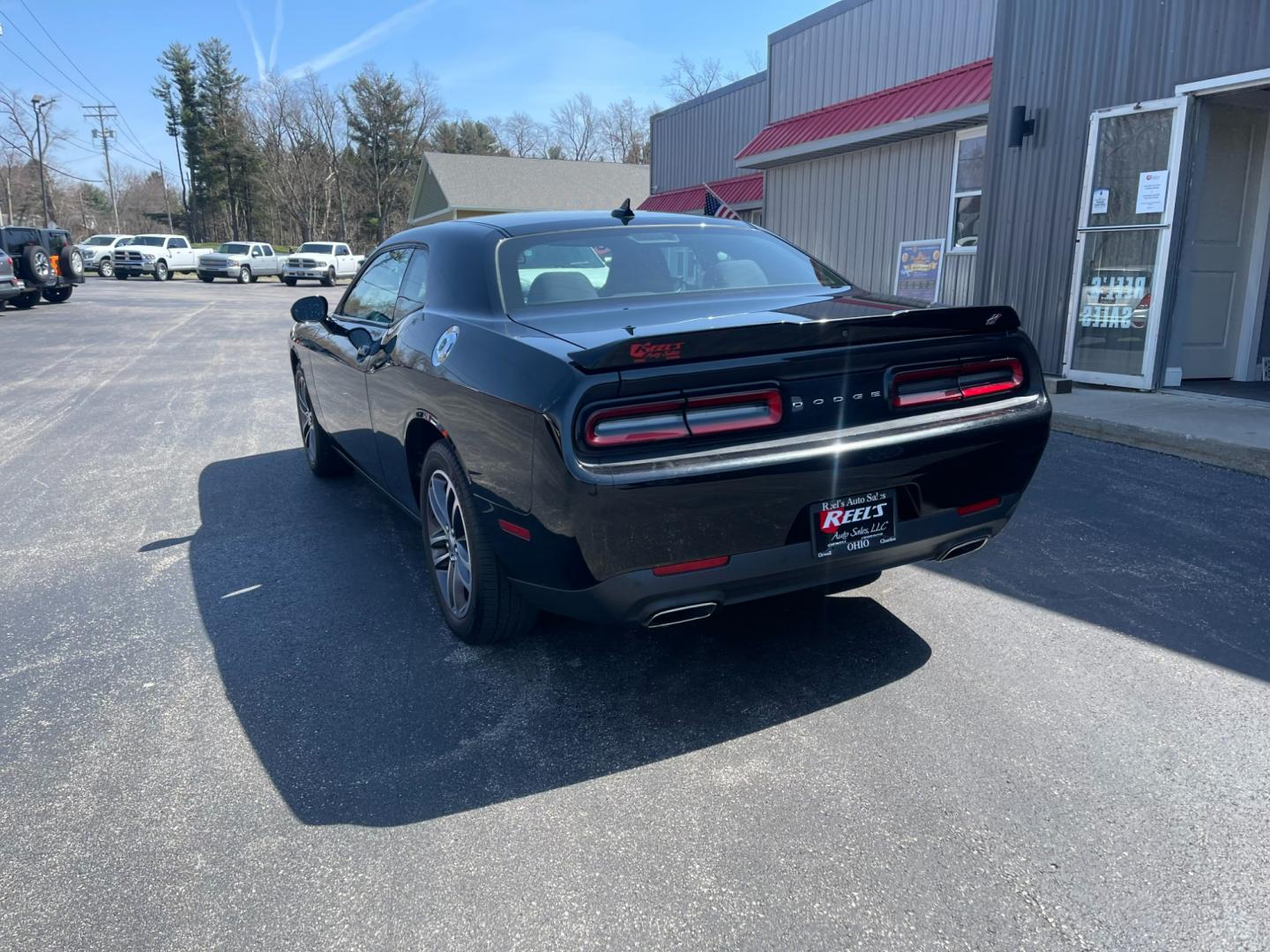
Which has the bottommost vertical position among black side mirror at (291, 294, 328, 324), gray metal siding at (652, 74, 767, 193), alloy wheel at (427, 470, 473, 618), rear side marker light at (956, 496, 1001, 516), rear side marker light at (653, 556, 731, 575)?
alloy wheel at (427, 470, 473, 618)

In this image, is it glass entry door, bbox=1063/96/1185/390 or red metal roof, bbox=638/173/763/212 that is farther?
red metal roof, bbox=638/173/763/212

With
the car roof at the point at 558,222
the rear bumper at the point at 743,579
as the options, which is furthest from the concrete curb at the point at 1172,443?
the rear bumper at the point at 743,579

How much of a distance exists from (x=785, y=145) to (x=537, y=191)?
33.0 metres

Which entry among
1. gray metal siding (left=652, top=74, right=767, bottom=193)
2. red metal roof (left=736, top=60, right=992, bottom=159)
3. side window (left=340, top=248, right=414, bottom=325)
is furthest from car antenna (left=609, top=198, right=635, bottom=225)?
gray metal siding (left=652, top=74, right=767, bottom=193)

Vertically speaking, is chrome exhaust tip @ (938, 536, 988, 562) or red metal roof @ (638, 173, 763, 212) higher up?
red metal roof @ (638, 173, 763, 212)

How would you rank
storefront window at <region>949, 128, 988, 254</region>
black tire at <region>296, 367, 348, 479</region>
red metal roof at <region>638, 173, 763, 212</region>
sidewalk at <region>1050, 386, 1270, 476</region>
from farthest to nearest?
red metal roof at <region>638, 173, 763, 212</region>
storefront window at <region>949, 128, 988, 254</region>
sidewalk at <region>1050, 386, 1270, 476</region>
black tire at <region>296, 367, 348, 479</region>

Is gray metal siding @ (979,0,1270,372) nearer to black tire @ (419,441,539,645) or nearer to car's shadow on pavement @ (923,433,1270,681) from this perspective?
car's shadow on pavement @ (923,433,1270,681)

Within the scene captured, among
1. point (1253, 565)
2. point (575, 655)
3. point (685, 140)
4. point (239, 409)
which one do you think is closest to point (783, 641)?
point (575, 655)

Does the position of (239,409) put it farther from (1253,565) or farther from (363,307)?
(1253,565)

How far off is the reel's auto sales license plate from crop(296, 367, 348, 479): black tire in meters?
3.79

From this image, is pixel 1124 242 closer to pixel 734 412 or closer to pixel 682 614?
pixel 734 412

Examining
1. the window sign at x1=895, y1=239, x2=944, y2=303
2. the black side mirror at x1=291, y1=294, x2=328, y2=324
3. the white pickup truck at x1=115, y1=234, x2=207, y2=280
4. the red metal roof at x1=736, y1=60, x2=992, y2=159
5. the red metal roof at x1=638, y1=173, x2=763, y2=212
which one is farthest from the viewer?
the white pickup truck at x1=115, y1=234, x2=207, y2=280

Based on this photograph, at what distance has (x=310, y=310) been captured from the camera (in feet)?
17.2

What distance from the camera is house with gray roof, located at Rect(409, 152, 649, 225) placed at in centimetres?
4362
